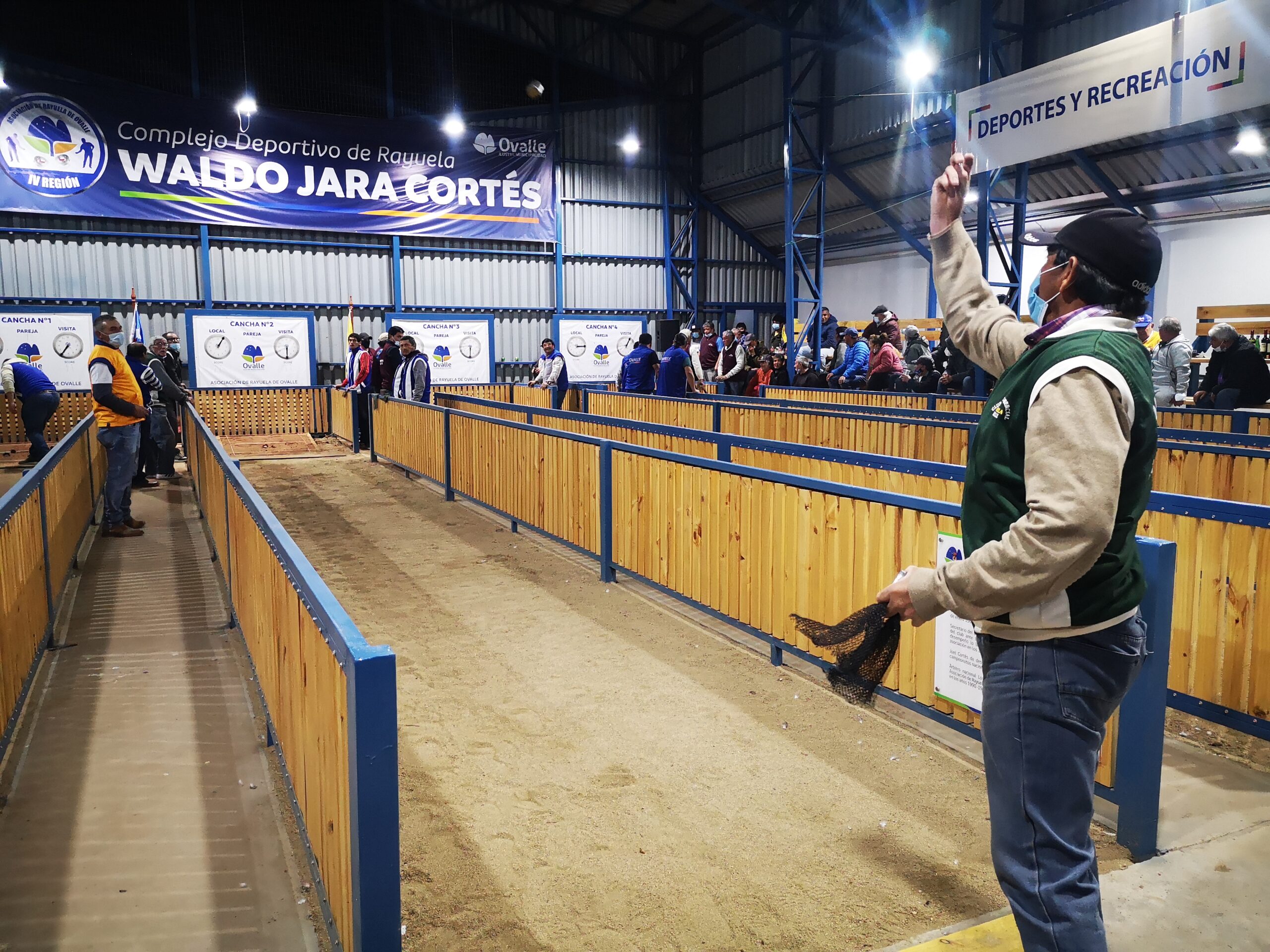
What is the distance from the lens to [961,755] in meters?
4.11

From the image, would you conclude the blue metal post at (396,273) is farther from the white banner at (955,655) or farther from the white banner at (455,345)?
the white banner at (955,655)

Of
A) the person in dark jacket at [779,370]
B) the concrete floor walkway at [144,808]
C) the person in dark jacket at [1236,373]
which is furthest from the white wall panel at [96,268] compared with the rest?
the person in dark jacket at [1236,373]

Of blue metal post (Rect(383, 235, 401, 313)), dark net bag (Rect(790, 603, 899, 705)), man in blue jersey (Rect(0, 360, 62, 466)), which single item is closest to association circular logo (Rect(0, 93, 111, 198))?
blue metal post (Rect(383, 235, 401, 313))

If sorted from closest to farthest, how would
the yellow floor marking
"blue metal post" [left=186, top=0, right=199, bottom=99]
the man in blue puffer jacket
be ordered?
the yellow floor marking, the man in blue puffer jacket, "blue metal post" [left=186, top=0, right=199, bottom=99]

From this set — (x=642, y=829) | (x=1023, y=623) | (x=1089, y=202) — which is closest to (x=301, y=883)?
(x=642, y=829)

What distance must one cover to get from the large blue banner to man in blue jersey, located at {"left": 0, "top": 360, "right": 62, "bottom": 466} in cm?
653

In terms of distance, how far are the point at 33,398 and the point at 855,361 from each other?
13.2 meters

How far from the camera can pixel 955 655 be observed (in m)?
3.86

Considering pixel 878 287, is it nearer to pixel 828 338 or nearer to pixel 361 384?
pixel 828 338

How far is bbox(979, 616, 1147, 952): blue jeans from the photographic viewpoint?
1.93m

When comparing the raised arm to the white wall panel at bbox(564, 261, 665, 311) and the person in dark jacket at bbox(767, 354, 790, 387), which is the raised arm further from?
the white wall panel at bbox(564, 261, 665, 311)

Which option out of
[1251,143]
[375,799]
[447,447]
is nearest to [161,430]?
[447,447]

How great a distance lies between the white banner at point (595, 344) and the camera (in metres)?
23.9

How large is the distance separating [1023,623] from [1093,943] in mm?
694
